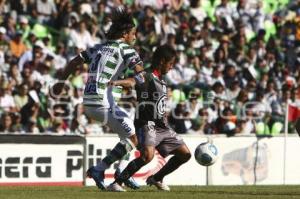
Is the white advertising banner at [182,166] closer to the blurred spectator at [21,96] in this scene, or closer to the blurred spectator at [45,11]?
the blurred spectator at [21,96]

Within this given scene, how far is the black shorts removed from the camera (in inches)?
559

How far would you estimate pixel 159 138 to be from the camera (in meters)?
14.4

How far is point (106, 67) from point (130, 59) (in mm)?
355

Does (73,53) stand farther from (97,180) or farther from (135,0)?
(97,180)

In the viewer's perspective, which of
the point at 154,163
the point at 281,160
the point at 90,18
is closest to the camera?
the point at 154,163

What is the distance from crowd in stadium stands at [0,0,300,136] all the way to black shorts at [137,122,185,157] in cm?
598

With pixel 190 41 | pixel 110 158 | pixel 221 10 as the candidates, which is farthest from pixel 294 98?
pixel 110 158

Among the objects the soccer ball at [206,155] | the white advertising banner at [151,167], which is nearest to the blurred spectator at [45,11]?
the white advertising banner at [151,167]

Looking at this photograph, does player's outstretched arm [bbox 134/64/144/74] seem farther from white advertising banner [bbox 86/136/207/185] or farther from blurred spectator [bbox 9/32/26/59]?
blurred spectator [bbox 9/32/26/59]

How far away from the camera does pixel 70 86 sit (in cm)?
2156

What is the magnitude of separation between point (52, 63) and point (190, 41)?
446 centimetres

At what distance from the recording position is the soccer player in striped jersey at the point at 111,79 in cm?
1377

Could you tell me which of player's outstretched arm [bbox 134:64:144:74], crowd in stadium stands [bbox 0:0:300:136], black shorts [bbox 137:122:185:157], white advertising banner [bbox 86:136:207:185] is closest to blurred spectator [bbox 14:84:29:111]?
crowd in stadium stands [bbox 0:0:300:136]

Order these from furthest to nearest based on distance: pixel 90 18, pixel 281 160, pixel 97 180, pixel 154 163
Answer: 1. pixel 90 18
2. pixel 281 160
3. pixel 154 163
4. pixel 97 180
